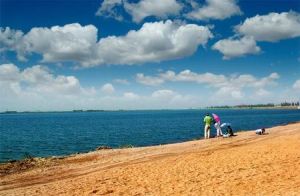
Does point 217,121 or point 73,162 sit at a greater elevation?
point 217,121

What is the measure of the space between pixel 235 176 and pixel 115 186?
5353mm

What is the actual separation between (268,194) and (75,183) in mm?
9249

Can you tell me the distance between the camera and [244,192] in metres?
13.5

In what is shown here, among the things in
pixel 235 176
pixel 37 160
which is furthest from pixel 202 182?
pixel 37 160

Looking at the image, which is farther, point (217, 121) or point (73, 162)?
point (217, 121)

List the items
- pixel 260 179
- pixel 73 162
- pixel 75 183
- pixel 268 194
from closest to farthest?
pixel 268 194 < pixel 260 179 < pixel 75 183 < pixel 73 162

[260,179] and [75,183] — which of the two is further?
[75,183]

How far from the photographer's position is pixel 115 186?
16062 millimetres

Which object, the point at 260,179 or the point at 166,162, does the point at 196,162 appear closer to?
the point at 166,162

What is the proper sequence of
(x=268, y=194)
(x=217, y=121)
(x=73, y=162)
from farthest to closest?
(x=217, y=121)
(x=73, y=162)
(x=268, y=194)

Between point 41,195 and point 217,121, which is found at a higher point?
point 217,121

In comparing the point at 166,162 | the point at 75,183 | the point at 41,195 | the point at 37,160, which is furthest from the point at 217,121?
the point at 41,195

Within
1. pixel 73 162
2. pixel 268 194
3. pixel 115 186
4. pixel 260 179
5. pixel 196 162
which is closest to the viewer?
pixel 268 194

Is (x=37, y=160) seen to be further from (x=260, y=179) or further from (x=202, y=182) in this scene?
(x=260, y=179)
